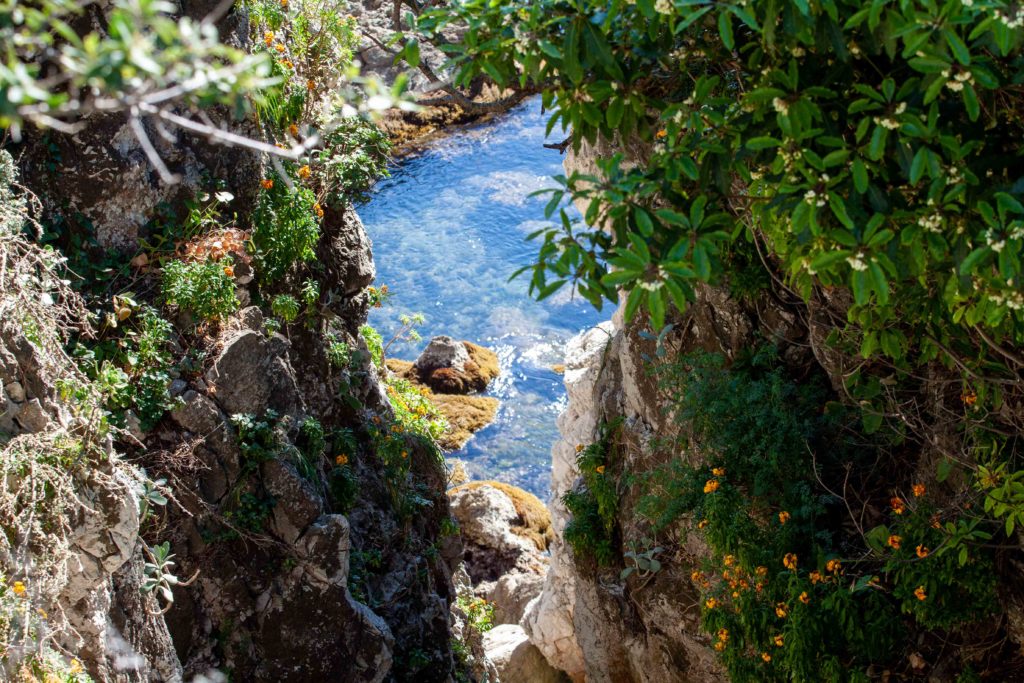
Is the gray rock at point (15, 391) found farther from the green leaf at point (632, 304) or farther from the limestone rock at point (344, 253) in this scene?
the green leaf at point (632, 304)

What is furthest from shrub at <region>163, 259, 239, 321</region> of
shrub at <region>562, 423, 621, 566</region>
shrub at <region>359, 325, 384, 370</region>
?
shrub at <region>562, 423, 621, 566</region>

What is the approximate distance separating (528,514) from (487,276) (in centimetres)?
557

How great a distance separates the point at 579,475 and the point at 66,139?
576cm

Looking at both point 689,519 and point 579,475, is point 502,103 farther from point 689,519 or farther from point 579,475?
point 579,475

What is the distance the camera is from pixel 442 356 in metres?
17.3

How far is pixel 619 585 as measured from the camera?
835 centimetres

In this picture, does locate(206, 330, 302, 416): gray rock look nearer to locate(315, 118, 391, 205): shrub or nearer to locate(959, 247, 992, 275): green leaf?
locate(315, 118, 391, 205): shrub

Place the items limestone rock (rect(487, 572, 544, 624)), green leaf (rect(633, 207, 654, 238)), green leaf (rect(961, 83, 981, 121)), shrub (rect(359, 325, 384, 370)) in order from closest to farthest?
green leaf (rect(961, 83, 981, 121)), green leaf (rect(633, 207, 654, 238)), shrub (rect(359, 325, 384, 370)), limestone rock (rect(487, 572, 544, 624))

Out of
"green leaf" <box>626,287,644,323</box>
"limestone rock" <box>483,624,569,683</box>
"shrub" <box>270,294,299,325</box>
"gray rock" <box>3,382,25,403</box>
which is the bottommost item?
"limestone rock" <box>483,624,569,683</box>

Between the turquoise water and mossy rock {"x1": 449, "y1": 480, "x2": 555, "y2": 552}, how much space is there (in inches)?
11.2

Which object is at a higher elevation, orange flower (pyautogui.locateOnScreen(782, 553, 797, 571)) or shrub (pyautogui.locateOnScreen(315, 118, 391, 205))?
shrub (pyautogui.locateOnScreen(315, 118, 391, 205))

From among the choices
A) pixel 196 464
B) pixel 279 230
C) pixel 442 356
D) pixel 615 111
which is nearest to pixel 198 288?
pixel 279 230

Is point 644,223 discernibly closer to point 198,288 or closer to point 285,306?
point 198,288

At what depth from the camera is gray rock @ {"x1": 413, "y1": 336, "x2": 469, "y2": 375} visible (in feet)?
56.5
